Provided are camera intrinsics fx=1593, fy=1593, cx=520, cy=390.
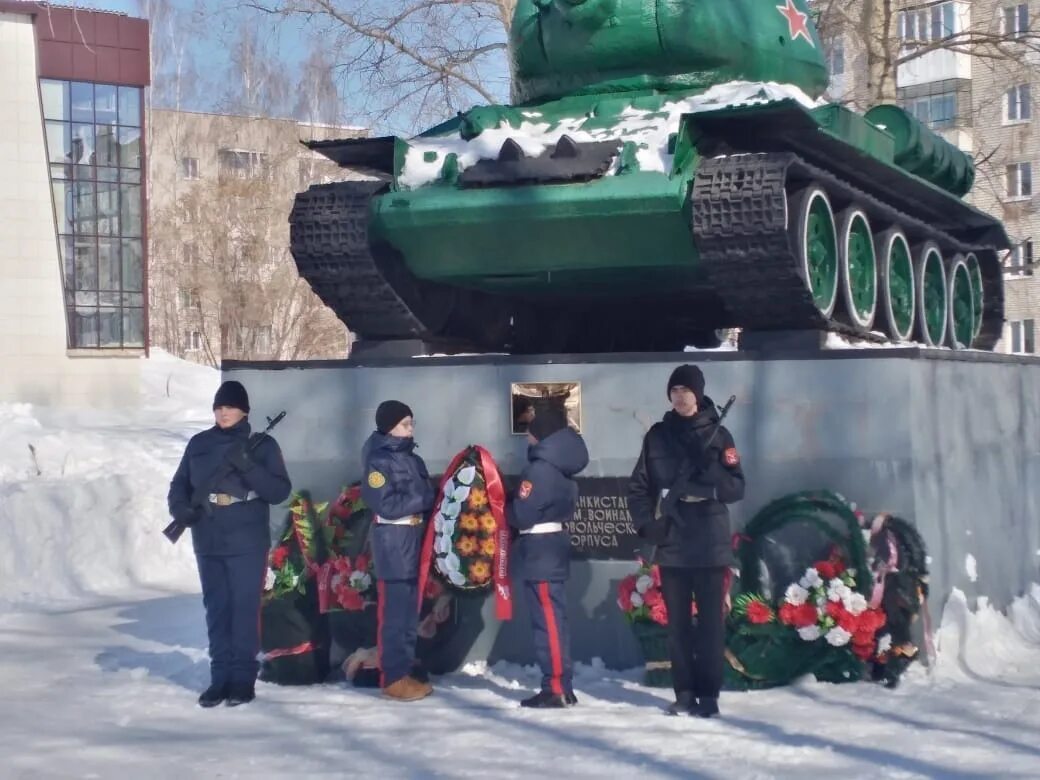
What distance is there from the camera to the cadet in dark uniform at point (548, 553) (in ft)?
22.6

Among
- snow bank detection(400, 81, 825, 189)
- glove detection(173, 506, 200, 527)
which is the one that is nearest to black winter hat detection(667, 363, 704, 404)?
snow bank detection(400, 81, 825, 189)

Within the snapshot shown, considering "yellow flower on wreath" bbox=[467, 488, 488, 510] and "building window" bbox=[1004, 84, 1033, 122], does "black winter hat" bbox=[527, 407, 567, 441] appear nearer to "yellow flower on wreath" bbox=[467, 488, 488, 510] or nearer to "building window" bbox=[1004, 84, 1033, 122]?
"yellow flower on wreath" bbox=[467, 488, 488, 510]

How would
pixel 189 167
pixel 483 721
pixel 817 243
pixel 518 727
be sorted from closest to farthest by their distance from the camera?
pixel 518 727, pixel 483 721, pixel 817 243, pixel 189 167

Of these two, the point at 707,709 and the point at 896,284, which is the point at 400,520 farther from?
the point at 896,284

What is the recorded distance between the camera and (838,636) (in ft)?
23.0

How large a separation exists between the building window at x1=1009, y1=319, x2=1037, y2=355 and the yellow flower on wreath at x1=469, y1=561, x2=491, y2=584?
34.0 meters

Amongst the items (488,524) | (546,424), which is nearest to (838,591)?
(546,424)

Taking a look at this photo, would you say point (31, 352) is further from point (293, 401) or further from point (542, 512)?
point (542, 512)

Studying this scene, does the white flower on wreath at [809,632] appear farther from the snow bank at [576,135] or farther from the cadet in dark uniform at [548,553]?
the snow bank at [576,135]

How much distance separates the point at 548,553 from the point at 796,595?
1.15m

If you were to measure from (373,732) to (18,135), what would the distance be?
17.4 m

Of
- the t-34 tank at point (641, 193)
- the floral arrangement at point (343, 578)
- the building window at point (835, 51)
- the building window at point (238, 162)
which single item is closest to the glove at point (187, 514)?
the floral arrangement at point (343, 578)

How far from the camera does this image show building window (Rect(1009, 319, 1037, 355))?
3906cm

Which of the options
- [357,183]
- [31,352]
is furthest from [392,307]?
[31,352]
